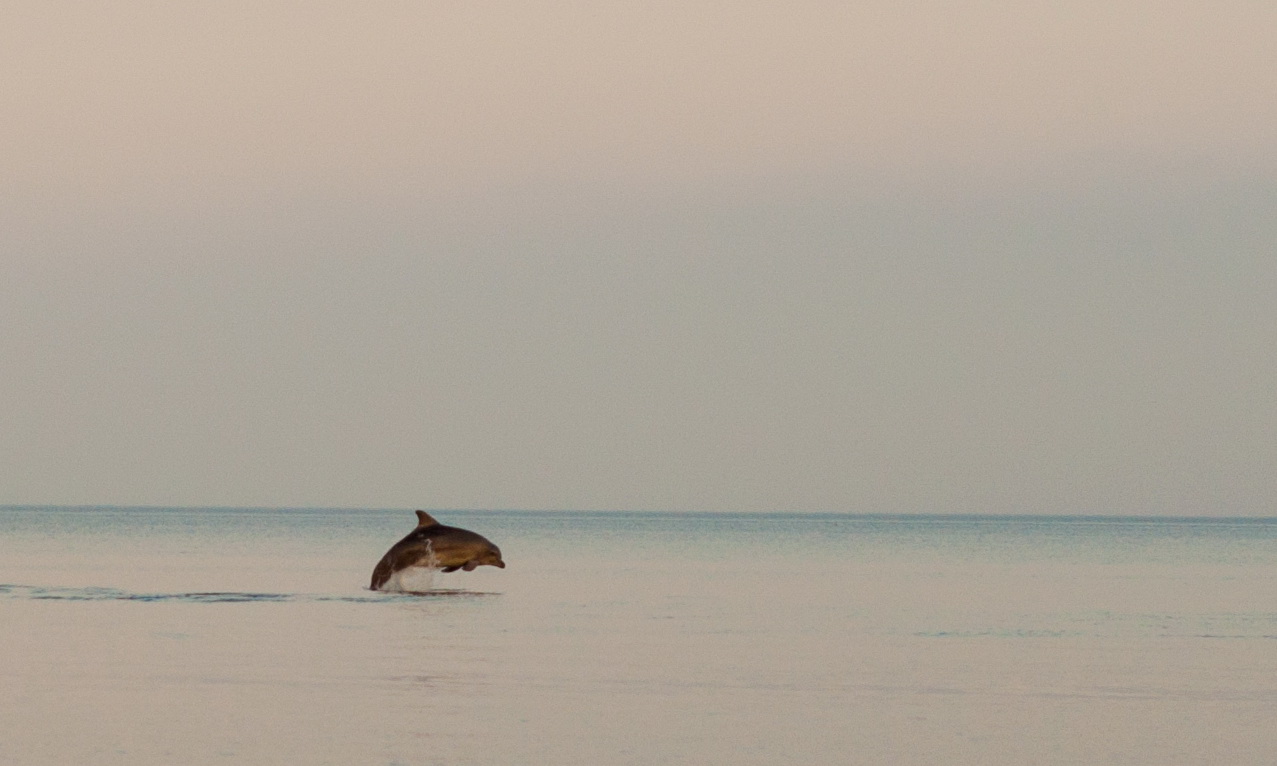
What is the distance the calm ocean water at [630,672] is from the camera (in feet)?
64.5

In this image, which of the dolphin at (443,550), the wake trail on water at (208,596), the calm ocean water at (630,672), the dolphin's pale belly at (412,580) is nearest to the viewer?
the calm ocean water at (630,672)

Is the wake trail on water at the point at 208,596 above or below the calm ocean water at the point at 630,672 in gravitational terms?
above

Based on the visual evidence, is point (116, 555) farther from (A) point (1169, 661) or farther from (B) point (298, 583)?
(A) point (1169, 661)

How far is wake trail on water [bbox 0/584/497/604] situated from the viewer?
136ft

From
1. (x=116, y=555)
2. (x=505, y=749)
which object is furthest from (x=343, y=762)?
(x=116, y=555)

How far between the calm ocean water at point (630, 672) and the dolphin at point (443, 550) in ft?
2.84

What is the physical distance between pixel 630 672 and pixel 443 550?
692 inches

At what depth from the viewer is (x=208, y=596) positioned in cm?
4278

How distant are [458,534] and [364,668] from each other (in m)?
17.4

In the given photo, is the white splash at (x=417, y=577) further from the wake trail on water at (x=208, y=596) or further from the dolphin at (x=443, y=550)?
the wake trail on water at (x=208, y=596)

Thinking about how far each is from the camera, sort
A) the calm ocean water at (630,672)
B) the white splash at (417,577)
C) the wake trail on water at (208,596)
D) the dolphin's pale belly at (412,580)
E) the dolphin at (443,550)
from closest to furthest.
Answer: the calm ocean water at (630,672) → the wake trail on water at (208,596) → the dolphin at (443,550) → the white splash at (417,577) → the dolphin's pale belly at (412,580)

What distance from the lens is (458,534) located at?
143 feet

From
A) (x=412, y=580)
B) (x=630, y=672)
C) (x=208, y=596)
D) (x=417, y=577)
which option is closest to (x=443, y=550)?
(x=417, y=577)

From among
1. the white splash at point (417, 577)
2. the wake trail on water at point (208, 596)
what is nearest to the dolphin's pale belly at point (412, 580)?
the white splash at point (417, 577)
